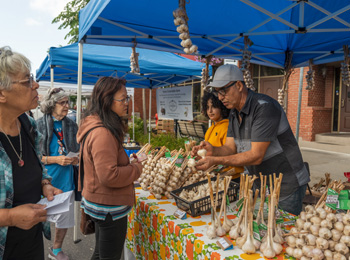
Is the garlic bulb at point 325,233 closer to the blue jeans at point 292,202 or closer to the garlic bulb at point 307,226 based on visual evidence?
the garlic bulb at point 307,226

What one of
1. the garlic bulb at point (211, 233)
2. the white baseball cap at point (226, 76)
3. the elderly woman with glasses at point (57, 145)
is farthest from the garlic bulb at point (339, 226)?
the elderly woman with glasses at point (57, 145)

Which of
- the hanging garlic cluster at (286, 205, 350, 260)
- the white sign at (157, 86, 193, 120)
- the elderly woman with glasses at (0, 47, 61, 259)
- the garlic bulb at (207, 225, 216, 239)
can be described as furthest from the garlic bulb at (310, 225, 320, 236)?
the white sign at (157, 86, 193, 120)

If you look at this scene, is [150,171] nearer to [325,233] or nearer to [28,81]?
[28,81]

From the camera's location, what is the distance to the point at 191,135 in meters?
9.53

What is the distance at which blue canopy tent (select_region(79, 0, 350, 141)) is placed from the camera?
2861mm

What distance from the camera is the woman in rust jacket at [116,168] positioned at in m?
1.70

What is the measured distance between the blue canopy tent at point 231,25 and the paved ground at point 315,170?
258 cm

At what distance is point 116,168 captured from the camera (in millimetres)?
1649

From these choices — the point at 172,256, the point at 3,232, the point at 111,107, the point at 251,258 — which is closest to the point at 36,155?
the point at 3,232

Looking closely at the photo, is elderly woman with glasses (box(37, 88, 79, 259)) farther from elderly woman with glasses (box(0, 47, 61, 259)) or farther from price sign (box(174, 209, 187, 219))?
price sign (box(174, 209, 187, 219))

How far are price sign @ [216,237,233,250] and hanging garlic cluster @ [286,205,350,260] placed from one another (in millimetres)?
291

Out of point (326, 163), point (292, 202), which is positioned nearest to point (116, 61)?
point (292, 202)

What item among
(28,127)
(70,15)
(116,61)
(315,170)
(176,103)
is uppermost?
(70,15)

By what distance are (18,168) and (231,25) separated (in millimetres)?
3089
